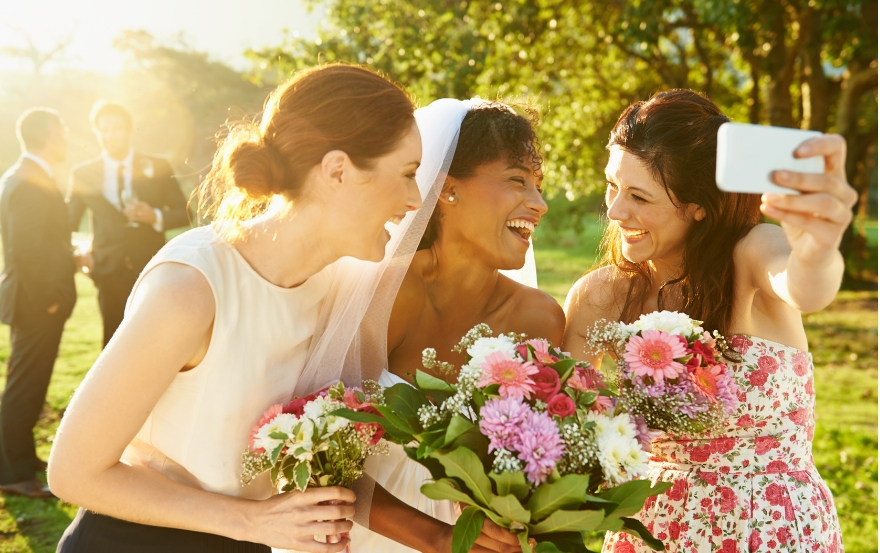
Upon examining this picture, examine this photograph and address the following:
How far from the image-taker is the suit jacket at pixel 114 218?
6391 mm

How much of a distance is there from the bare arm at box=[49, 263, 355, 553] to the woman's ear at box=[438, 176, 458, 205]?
122 cm

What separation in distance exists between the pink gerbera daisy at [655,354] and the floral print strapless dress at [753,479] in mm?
610

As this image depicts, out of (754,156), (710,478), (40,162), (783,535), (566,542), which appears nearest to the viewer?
(754,156)

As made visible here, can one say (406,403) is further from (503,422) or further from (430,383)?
(503,422)

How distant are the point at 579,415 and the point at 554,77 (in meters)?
12.0

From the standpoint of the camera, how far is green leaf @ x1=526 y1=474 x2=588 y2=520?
160cm

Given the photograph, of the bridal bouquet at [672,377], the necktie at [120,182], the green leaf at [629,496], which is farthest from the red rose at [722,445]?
the necktie at [120,182]

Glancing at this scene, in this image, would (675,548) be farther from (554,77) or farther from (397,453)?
(554,77)

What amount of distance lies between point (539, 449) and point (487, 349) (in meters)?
0.32

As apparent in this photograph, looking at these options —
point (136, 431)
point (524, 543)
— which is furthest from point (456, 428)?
point (136, 431)

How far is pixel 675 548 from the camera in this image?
2.34m

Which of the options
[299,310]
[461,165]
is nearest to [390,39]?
[461,165]

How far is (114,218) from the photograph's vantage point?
21.0ft

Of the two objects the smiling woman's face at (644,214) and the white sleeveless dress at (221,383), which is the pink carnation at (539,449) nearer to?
the white sleeveless dress at (221,383)
